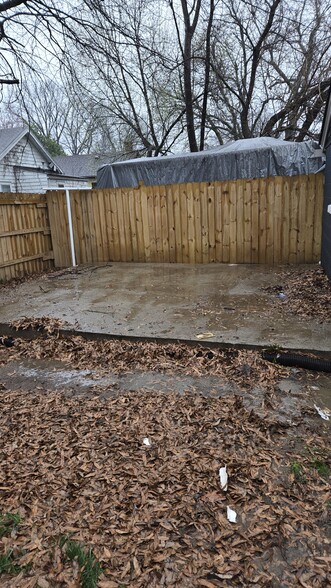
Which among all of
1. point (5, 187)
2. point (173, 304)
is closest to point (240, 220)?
point (173, 304)

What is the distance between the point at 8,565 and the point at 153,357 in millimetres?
2101

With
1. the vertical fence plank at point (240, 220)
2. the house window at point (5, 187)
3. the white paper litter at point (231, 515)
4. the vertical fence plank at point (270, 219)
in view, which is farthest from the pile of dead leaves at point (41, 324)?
the house window at point (5, 187)

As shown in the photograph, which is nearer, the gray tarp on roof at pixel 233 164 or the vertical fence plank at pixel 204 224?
the vertical fence plank at pixel 204 224

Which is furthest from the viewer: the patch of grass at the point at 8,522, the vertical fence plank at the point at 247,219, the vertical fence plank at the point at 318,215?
the vertical fence plank at the point at 247,219

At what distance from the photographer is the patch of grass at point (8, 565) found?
1482 mm

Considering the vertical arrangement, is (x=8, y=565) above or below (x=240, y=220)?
below

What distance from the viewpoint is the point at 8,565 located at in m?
1.50

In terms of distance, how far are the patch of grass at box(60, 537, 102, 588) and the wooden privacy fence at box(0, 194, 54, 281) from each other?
5671 millimetres

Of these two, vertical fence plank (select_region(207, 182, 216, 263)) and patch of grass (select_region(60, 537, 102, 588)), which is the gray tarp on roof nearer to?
vertical fence plank (select_region(207, 182, 216, 263))

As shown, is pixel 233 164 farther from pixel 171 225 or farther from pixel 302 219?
pixel 302 219

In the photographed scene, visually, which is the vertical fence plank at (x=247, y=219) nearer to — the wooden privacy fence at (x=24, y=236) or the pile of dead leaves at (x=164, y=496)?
the wooden privacy fence at (x=24, y=236)

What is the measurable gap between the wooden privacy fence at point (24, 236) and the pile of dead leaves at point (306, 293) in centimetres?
439

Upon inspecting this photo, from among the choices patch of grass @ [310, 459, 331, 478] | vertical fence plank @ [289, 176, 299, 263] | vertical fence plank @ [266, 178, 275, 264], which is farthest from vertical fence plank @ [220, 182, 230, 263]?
patch of grass @ [310, 459, 331, 478]

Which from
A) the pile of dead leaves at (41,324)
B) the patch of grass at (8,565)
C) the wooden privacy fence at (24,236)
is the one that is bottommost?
the patch of grass at (8,565)
